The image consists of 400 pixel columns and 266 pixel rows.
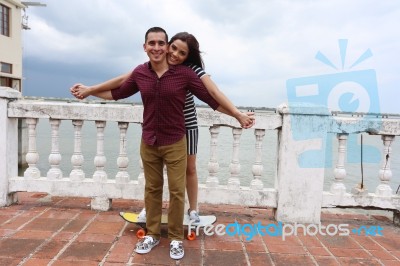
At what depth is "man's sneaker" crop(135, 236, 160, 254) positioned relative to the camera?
8.79 feet

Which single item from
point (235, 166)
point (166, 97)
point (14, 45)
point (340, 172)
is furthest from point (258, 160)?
point (14, 45)

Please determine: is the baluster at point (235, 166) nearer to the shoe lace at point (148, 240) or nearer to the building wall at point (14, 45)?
the shoe lace at point (148, 240)

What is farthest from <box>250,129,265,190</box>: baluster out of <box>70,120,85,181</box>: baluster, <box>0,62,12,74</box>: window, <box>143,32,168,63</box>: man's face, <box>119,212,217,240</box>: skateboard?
<box>0,62,12,74</box>: window

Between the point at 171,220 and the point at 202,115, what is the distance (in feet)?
4.04

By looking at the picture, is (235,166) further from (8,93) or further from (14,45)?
(14,45)

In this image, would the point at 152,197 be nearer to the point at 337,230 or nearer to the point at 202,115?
the point at 202,115

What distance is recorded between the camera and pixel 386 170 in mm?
3697

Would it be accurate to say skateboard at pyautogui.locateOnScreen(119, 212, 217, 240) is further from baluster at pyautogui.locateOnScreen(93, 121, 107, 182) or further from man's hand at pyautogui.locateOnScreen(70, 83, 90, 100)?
man's hand at pyautogui.locateOnScreen(70, 83, 90, 100)

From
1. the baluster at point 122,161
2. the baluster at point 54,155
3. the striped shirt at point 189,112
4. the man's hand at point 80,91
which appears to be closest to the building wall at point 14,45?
the baluster at point 54,155

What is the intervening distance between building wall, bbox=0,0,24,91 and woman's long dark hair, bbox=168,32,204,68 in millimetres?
22789

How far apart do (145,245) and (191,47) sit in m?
1.67

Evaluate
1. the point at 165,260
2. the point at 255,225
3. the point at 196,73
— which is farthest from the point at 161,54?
the point at 255,225

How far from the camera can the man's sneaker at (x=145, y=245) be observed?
8.79 feet

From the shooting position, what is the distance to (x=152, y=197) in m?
2.80
